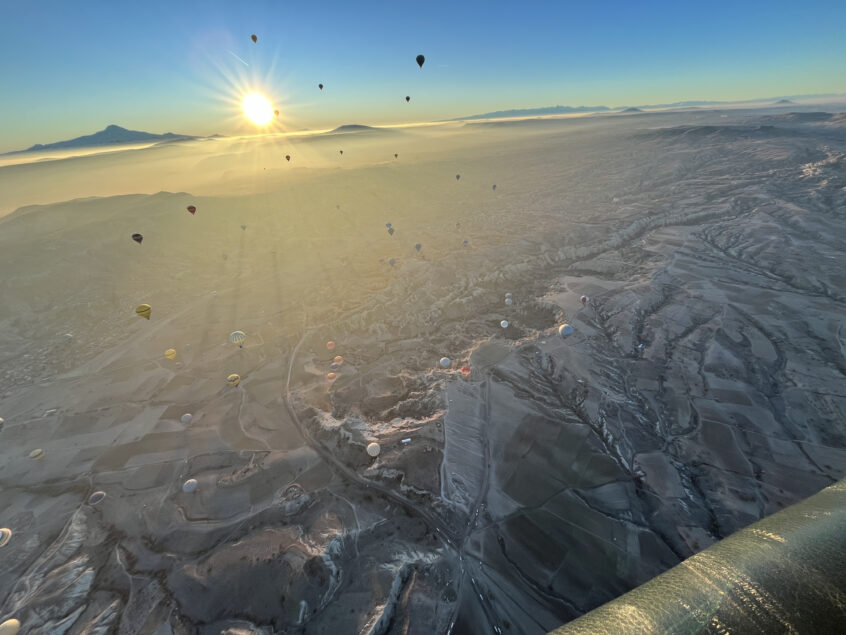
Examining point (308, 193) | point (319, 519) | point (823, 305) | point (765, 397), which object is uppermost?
point (308, 193)

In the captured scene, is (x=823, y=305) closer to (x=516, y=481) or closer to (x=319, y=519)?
(x=516, y=481)

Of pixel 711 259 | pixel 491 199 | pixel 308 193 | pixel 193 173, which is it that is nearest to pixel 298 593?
pixel 711 259

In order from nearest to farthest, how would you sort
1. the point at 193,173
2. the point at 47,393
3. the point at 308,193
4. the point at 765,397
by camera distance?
the point at 765,397, the point at 47,393, the point at 308,193, the point at 193,173

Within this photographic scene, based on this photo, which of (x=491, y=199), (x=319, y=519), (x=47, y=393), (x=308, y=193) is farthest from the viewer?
(x=308, y=193)

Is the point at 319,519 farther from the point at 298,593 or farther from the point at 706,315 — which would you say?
the point at 706,315

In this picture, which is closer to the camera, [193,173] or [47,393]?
[47,393]

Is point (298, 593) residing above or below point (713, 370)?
below
